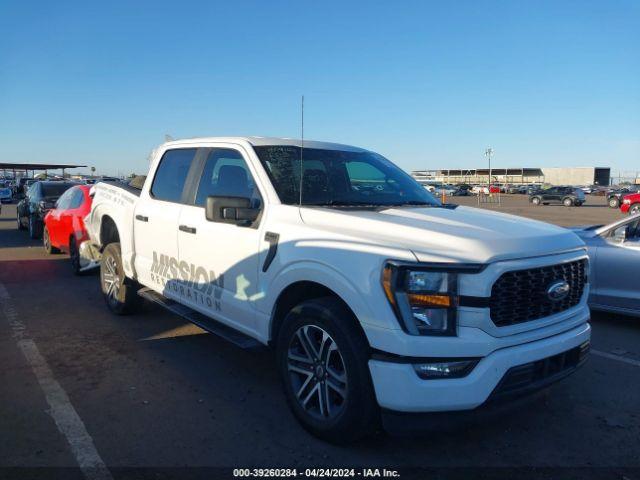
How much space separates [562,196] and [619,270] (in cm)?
4340

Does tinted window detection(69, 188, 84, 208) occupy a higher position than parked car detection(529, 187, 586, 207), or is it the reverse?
tinted window detection(69, 188, 84, 208)

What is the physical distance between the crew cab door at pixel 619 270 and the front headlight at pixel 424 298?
4.08 m

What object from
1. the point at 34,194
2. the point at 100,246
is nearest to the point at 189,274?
the point at 100,246

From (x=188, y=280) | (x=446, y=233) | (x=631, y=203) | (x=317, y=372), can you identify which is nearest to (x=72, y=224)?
(x=188, y=280)

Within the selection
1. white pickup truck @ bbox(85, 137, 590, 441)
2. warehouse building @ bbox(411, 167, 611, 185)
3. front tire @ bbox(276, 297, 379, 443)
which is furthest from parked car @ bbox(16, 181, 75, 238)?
warehouse building @ bbox(411, 167, 611, 185)

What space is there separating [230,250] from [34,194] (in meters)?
12.4

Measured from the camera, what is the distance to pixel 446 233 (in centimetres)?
309

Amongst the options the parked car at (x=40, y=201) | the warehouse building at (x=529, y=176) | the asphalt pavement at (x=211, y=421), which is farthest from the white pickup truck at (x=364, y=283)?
the warehouse building at (x=529, y=176)

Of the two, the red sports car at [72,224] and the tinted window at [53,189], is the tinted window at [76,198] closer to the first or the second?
the red sports car at [72,224]

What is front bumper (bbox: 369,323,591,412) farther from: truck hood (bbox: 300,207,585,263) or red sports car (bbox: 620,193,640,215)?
red sports car (bbox: 620,193,640,215)

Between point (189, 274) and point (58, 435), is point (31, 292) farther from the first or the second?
point (58, 435)

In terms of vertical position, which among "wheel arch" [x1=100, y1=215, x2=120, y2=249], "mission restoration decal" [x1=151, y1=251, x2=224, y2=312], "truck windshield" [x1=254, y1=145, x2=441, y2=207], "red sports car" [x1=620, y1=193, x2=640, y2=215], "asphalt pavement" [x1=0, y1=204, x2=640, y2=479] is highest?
"truck windshield" [x1=254, y1=145, x2=441, y2=207]

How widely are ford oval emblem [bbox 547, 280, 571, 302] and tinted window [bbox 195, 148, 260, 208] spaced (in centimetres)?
212

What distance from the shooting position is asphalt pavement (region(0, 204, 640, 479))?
3.15 m
